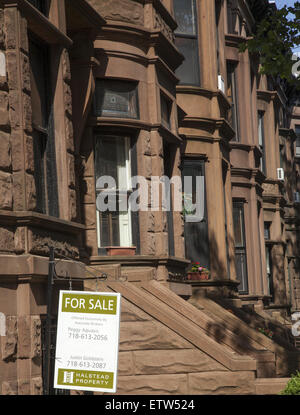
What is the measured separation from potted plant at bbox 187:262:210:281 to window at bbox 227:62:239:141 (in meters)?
6.50

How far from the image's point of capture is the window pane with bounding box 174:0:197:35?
19828 mm

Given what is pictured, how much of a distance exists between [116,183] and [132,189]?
1.02ft

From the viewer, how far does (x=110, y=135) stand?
14.9m

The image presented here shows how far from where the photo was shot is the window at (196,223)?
19406mm

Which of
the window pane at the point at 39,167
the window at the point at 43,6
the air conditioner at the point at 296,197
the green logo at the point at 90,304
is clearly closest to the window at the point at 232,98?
the window at the point at 43,6

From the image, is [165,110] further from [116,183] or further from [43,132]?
[43,132]

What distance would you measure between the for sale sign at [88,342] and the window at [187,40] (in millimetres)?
11748

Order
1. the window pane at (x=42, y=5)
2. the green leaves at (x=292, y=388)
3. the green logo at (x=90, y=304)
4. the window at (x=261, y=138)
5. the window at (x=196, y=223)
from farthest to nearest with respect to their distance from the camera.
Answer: the window at (x=261, y=138) < the window at (x=196, y=223) < the window pane at (x=42, y=5) < the green leaves at (x=292, y=388) < the green logo at (x=90, y=304)

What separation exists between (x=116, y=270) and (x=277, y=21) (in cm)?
469

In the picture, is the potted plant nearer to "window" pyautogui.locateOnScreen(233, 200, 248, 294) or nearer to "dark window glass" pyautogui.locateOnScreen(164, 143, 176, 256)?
"dark window glass" pyautogui.locateOnScreen(164, 143, 176, 256)

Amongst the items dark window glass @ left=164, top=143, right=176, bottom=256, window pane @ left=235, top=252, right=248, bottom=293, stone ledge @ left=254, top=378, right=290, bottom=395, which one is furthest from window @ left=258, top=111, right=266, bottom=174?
stone ledge @ left=254, top=378, right=290, bottom=395

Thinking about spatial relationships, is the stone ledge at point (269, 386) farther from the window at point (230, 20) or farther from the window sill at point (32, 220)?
the window at point (230, 20)

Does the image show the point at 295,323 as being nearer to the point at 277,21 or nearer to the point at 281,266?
the point at 281,266

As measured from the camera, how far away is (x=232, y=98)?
2425 centimetres
